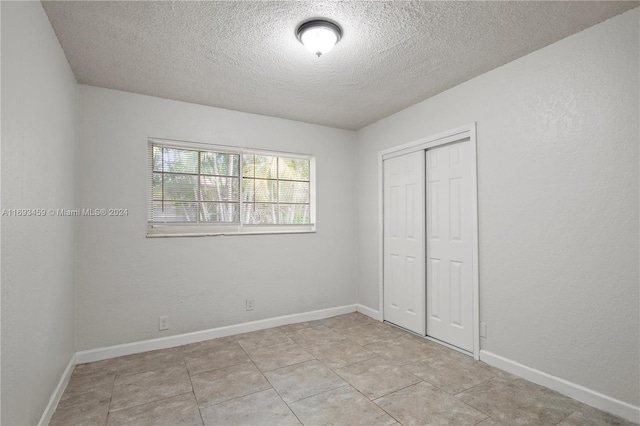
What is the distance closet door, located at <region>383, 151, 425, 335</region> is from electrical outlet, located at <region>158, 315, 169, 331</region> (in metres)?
2.46

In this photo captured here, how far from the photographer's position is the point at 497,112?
269 cm

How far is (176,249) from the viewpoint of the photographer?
3.27m

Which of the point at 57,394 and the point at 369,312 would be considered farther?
the point at 369,312

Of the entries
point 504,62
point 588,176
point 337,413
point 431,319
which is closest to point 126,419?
point 337,413

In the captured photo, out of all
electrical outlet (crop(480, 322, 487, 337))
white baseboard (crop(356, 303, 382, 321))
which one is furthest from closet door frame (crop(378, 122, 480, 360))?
white baseboard (crop(356, 303, 382, 321))

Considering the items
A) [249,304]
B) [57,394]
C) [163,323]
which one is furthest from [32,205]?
[249,304]

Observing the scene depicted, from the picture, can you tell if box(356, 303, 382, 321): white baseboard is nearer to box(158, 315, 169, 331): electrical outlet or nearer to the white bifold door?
the white bifold door

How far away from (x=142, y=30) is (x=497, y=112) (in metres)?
2.75

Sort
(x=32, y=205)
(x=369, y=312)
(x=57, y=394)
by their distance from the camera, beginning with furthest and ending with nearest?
(x=369, y=312) < (x=57, y=394) < (x=32, y=205)

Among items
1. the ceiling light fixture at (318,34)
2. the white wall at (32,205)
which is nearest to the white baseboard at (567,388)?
the ceiling light fixture at (318,34)

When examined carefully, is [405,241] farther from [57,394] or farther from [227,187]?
[57,394]

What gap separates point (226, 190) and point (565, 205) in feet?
10.2

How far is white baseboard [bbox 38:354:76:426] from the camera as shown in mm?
1922

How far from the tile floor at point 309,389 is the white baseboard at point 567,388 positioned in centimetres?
5
